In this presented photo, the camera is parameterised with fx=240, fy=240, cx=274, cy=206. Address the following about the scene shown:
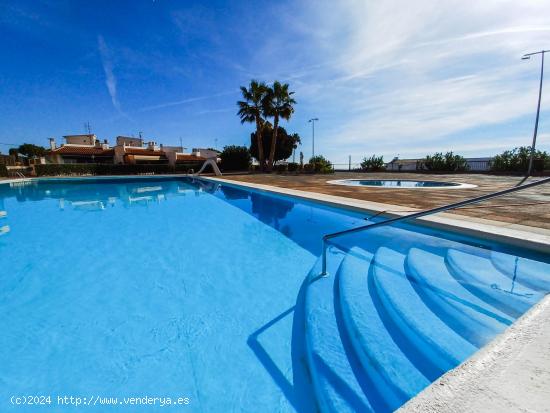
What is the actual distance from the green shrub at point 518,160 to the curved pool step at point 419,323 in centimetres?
2399

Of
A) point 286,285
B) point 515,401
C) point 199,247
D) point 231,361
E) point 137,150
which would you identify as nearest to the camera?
point 515,401

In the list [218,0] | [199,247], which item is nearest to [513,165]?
[218,0]

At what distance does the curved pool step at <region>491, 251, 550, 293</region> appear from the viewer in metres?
2.69

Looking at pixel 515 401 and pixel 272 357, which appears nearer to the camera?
pixel 515 401

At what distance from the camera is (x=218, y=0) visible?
407 inches

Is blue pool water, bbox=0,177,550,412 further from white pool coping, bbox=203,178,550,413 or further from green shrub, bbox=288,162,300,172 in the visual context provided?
green shrub, bbox=288,162,300,172

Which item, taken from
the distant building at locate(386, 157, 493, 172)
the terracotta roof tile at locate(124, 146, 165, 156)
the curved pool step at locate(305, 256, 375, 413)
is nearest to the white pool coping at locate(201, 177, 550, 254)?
the curved pool step at locate(305, 256, 375, 413)

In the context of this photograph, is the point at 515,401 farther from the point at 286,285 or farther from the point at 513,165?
the point at 513,165

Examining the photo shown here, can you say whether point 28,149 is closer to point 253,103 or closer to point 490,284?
point 253,103

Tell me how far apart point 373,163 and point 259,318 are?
29.8 m

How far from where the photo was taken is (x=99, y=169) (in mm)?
31609

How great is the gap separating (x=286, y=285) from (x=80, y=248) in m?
5.54

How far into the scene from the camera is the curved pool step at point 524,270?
2.69 meters

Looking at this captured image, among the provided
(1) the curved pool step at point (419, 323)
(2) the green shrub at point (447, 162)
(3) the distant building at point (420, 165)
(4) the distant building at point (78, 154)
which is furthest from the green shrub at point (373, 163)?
(4) the distant building at point (78, 154)
